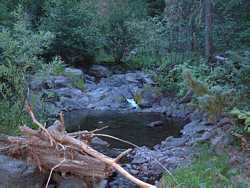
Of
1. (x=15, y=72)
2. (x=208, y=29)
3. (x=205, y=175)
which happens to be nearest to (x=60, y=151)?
(x=205, y=175)

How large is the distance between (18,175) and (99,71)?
13.9 metres

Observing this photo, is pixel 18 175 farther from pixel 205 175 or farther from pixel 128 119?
pixel 128 119

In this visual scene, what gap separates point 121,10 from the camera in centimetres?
2277

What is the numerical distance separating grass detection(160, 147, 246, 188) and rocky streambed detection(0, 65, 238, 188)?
0.33 metres

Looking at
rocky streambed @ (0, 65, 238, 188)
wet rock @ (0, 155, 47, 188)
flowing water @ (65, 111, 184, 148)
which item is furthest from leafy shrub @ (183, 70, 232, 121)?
wet rock @ (0, 155, 47, 188)

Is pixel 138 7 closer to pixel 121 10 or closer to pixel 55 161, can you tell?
pixel 121 10

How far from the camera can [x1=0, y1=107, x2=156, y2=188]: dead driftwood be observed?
6.46 meters

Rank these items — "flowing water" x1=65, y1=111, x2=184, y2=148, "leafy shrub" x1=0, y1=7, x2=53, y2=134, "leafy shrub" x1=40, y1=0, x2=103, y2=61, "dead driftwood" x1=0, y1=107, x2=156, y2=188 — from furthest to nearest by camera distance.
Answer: "leafy shrub" x1=40, y1=0, x2=103, y2=61 < "flowing water" x1=65, y1=111, x2=184, y2=148 < "leafy shrub" x1=0, y1=7, x2=53, y2=134 < "dead driftwood" x1=0, y1=107, x2=156, y2=188

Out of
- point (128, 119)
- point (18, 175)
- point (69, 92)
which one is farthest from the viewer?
point (69, 92)

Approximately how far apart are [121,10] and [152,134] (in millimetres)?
12059

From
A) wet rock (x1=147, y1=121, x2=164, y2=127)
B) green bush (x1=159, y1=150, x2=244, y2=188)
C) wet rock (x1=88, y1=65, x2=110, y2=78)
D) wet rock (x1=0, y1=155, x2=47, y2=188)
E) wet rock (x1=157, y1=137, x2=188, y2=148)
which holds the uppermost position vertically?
wet rock (x1=0, y1=155, x2=47, y2=188)

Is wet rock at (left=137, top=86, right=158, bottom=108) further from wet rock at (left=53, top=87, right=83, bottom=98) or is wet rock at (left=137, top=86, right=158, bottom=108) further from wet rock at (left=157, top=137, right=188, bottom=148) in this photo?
wet rock at (left=157, top=137, right=188, bottom=148)

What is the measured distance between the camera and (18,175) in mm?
6930

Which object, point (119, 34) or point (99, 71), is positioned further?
point (119, 34)
